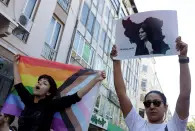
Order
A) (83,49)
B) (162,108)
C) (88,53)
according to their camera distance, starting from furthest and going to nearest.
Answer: (88,53)
(83,49)
(162,108)

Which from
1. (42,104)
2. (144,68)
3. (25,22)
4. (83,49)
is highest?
(144,68)

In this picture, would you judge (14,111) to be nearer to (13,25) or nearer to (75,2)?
(13,25)

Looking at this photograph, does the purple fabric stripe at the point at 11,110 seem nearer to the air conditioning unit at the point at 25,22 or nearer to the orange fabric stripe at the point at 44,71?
the orange fabric stripe at the point at 44,71

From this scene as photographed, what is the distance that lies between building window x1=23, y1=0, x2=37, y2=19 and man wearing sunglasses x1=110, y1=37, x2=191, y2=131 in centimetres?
869

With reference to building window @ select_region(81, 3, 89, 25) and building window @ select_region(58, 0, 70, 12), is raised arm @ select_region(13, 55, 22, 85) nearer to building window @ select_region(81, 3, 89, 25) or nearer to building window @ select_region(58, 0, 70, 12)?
building window @ select_region(58, 0, 70, 12)

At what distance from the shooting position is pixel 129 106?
2971 mm

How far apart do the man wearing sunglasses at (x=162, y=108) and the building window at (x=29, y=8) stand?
8.69 m

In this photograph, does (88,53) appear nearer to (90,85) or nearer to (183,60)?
(90,85)

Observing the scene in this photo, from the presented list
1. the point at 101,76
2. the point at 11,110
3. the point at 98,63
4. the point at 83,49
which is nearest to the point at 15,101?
the point at 11,110

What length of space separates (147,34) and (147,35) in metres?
0.01

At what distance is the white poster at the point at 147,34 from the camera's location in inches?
124

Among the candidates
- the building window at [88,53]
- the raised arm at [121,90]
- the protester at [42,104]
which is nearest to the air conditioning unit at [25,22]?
the building window at [88,53]

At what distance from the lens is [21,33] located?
10.5 m

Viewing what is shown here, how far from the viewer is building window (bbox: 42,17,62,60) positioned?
12305 mm
